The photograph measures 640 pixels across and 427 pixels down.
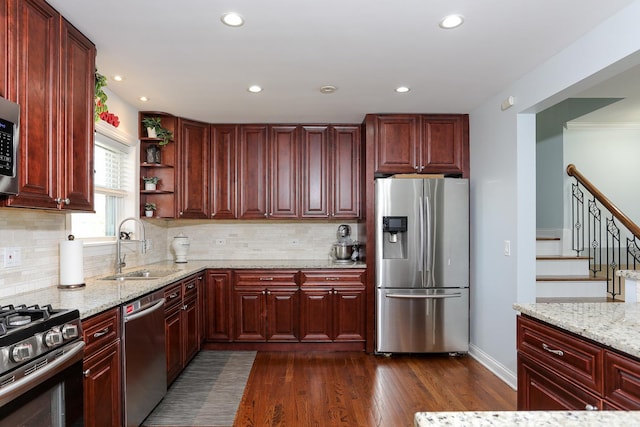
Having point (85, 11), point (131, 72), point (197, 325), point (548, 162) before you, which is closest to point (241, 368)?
point (197, 325)

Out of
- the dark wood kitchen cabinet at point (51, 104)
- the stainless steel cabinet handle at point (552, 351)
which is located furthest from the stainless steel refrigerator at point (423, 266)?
the dark wood kitchen cabinet at point (51, 104)

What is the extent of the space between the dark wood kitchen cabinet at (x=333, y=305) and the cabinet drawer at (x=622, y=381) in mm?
2737

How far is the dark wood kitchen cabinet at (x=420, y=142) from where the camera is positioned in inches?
161

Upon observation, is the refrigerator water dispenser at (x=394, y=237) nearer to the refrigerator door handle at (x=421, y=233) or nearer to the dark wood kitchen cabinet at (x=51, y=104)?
the refrigerator door handle at (x=421, y=233)

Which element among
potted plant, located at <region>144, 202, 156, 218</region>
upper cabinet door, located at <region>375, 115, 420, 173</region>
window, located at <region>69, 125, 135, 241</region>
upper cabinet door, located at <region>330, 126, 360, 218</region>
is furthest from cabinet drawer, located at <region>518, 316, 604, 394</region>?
potted plant, located at <region>144, 202, 156, 218</region>

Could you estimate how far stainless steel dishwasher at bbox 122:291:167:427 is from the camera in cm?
235

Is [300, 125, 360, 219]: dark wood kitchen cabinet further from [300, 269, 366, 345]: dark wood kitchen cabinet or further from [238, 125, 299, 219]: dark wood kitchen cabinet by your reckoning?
[300, 269, 366, 345]: dark wood kitchen cabinet

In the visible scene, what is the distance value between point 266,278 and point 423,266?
1581mm

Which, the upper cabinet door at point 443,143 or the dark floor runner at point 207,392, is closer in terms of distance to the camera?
the dark floor runner at point 207,392

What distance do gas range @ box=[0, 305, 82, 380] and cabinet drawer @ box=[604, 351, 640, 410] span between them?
2092 mm

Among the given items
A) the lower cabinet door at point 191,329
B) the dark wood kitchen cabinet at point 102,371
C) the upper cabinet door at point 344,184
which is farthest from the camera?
the upper cabinet door at point 344,184

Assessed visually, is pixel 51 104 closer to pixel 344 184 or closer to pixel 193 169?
pixel 193 169

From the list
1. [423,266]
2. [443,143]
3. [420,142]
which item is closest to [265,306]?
[423,266]

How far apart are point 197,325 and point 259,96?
2212 mm
